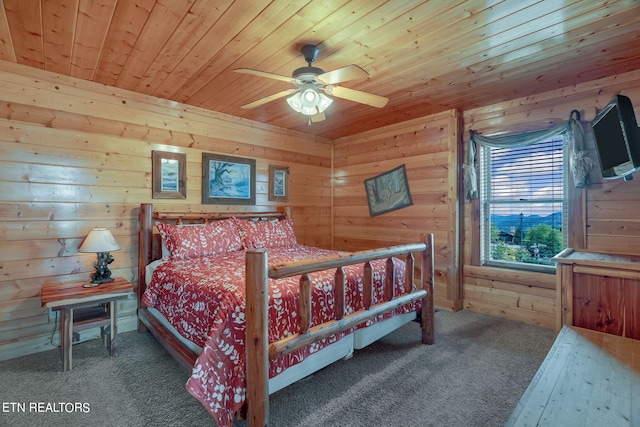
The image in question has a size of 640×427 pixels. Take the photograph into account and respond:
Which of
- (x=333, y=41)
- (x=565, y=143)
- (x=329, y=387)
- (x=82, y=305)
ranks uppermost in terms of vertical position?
(x=333, y=41)

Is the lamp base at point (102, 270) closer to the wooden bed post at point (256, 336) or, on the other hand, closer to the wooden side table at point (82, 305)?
the wooden side table at point (82, 305)

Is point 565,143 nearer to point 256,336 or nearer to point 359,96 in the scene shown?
point 359,96

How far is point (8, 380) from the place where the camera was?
211cm

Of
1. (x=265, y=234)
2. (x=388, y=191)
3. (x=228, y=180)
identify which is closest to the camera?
(x=265, y=234)

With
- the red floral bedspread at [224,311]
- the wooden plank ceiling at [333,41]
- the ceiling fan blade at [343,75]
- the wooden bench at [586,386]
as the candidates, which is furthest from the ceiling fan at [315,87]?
the wooden bench at [586,386]

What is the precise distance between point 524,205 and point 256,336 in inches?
125

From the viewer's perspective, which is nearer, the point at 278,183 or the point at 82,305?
the point at 82,305

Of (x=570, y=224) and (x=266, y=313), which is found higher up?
(x=570, y=224)

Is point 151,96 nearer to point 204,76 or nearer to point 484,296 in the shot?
point 204,76

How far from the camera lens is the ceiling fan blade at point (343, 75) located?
1.89m

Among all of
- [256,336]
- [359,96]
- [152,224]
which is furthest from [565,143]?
[152,224]

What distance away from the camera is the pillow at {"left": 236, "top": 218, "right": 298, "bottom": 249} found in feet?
11.1

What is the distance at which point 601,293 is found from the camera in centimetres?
193

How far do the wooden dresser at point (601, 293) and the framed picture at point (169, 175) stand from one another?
136 inches
